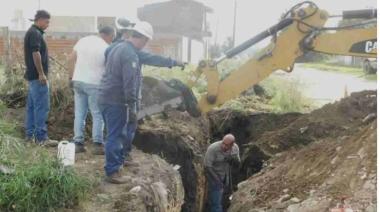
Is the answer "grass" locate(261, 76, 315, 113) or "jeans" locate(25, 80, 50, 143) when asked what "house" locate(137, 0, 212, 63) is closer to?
"grass" locate(261, 76, 315, 113)

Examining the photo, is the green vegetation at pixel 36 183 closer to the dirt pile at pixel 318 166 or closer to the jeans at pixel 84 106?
the jeans at pixel 84 106

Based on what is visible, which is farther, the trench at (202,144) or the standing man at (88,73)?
the trench at (202,144)

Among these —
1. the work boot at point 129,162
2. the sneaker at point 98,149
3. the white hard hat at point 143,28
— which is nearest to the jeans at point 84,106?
the sneaker at point 98,149

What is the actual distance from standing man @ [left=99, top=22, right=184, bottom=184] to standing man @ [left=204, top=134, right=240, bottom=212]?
147 inches

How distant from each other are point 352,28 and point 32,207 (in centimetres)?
565

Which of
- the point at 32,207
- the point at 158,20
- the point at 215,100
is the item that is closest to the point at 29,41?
the point at 32,207

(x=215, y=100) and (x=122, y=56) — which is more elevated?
(x=122, y=56)

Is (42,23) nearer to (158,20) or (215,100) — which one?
(215,100)

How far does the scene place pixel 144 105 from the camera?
29.3ft

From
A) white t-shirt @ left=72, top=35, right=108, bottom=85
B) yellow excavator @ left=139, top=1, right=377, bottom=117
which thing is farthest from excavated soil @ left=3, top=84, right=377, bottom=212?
white t-shirt @ left=72, top=35, right=108, bottom=85

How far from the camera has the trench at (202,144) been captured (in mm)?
8648

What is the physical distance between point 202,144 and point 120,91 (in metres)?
4.73

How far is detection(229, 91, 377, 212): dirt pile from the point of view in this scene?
596cm

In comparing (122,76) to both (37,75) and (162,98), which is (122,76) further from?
(162,98)
